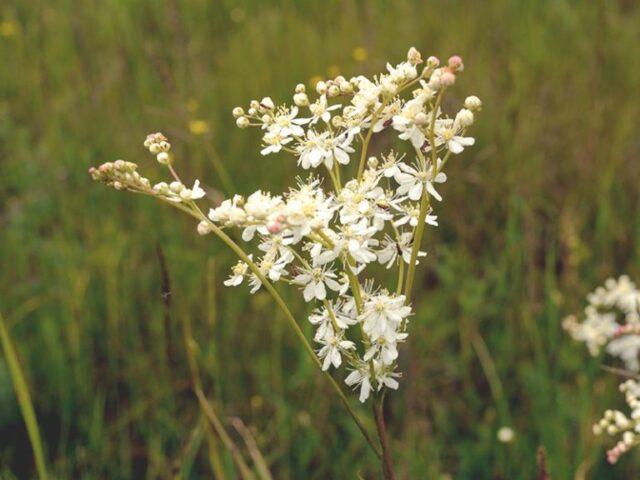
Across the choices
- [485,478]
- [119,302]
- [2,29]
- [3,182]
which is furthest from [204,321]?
[2,29]

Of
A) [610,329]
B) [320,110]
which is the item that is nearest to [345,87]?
[320,110]

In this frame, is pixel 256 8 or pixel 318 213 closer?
pixel 318 213

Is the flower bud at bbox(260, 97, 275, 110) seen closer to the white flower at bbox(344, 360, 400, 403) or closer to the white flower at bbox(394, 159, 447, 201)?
the white flower at bbox(394, 159, 447, 201)

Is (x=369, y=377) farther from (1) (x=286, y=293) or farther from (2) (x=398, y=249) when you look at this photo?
(1) (x=286, y=293)

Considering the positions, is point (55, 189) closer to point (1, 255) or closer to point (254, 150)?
point (1, 255)

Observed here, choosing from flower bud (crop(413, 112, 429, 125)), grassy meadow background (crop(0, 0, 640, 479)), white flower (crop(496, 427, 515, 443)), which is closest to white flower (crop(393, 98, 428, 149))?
flower bud (crop(413, 112, 429, 125))

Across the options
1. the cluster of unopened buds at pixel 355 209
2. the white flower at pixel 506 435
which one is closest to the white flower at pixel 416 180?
the cluster of unopened buds at pixel 355 209
